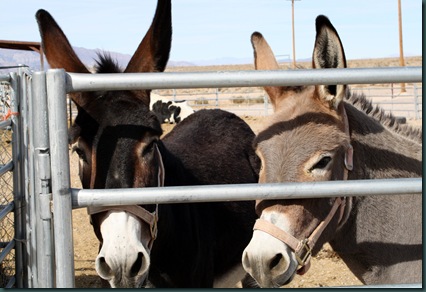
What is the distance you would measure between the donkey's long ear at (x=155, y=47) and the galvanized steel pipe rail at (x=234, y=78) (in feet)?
3.42

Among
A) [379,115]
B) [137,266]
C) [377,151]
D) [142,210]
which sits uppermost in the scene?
[379,115]

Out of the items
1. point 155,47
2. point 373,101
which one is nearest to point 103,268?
point 155,47

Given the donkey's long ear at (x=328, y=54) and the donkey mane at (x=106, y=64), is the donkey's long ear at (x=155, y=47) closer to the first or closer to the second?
the donkey mane at (x=106, y=64)

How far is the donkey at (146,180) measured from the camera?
2.59 m

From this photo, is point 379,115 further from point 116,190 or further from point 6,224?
point 6,224

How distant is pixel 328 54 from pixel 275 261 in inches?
40.3

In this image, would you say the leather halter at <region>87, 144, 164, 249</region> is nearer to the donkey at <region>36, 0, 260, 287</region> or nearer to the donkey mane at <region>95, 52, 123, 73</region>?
the donkey at <region>36, 0, 260, 287</region>

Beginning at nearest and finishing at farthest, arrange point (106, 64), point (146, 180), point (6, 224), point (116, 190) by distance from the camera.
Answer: point (116, 190), point (146, 180), point (106, 64), point (6, 224)

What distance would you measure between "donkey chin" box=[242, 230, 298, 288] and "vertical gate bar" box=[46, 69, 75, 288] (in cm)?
76

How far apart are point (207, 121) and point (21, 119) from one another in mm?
2254

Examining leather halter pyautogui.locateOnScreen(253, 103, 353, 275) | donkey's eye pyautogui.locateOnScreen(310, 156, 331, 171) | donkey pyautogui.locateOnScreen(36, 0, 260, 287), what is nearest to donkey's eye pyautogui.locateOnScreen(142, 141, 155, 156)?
donkey pyautogui.locateOnScreen(36, 0, 260, 287)

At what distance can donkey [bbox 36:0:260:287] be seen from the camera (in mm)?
2588

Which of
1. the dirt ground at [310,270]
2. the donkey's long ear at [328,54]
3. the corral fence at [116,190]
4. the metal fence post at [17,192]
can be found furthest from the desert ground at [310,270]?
the corral fence at [116,190]

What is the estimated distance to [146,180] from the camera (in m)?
→ 2.91
